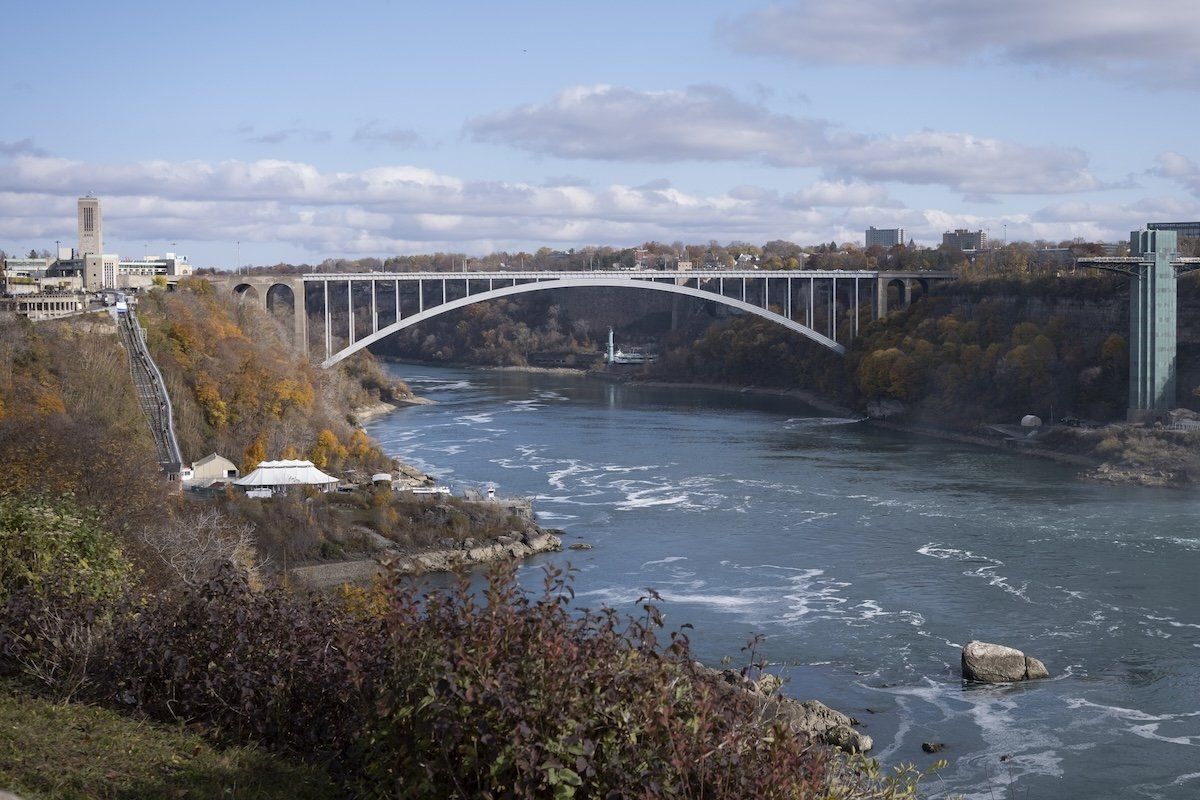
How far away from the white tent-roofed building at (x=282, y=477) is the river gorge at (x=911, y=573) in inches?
102

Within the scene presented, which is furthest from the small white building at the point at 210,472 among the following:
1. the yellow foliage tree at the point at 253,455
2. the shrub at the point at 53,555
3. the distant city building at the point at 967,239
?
the distant city building at the point at 967,239

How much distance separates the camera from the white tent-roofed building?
14.8 m

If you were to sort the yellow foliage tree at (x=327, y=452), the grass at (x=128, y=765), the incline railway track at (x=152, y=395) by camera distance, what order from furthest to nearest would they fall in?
the yellow foliage tree at (x=327, y=452) → the incline railway track at (x=152, y=395) → the grass at (x=128, y=765)

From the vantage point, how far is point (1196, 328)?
2338cm

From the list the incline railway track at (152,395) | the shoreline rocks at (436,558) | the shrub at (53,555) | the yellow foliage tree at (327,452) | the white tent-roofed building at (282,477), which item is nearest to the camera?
the shrub at (53,555)

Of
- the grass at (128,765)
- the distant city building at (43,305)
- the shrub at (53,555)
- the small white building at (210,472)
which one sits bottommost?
the small white building at (210,472)

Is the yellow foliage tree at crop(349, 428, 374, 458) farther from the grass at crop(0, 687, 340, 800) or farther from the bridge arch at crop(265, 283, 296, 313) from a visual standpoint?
the grass at crop(0, 687, 340, 800)

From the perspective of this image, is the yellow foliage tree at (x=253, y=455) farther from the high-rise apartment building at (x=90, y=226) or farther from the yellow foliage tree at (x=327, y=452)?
the high-rise apartment building at (x=90, y=226)

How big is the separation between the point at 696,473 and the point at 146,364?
7321 millimetres

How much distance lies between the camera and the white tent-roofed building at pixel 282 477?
1481cm

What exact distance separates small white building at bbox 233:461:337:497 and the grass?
10.9m

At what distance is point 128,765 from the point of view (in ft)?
11.8

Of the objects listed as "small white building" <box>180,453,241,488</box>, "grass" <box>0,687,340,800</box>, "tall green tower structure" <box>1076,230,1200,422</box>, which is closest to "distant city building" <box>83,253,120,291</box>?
"small white building" <box>180,453,241,488</box>

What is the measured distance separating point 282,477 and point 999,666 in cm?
833
